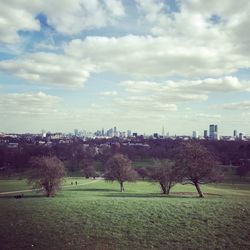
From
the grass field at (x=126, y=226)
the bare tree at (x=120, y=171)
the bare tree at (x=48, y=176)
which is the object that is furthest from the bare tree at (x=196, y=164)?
the bare tree at (x=120, y=171)

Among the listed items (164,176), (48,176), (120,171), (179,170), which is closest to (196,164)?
(179,170)

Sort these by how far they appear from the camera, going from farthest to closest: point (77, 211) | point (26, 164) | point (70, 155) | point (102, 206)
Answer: point (70, 155) → point (26, 164) → point (102, 206) → point (77, 211)

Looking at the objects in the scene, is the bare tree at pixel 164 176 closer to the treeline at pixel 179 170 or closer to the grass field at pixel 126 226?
the treeline at pixel 179 170

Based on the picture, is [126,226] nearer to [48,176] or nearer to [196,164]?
[196,164]

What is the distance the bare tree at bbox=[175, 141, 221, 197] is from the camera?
53438 mm

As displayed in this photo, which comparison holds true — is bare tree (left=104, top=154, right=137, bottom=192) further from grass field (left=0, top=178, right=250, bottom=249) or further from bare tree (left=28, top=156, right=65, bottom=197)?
grass field (left=0, top=178, right=250, bottom=249)

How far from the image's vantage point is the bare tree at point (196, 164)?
5344 cm

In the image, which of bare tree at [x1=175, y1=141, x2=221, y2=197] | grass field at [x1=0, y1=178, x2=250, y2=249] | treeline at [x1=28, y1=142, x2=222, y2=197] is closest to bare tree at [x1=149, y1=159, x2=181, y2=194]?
treeline at [x1=28, y1=142, x2=222, y2=197]

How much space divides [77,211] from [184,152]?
97.0ft

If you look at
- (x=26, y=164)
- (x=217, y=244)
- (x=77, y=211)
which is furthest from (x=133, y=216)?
(x=26, y=164)

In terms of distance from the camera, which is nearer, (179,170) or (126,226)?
(126,226)

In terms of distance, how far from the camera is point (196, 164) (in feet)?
174

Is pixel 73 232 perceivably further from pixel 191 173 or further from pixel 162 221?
pixel 191 173

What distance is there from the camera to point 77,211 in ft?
92.2
